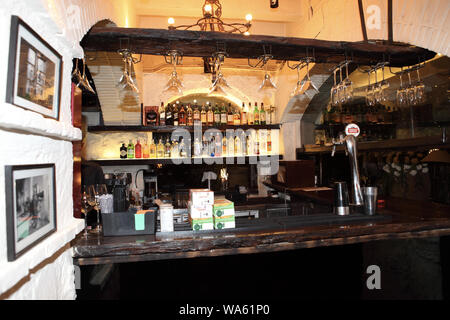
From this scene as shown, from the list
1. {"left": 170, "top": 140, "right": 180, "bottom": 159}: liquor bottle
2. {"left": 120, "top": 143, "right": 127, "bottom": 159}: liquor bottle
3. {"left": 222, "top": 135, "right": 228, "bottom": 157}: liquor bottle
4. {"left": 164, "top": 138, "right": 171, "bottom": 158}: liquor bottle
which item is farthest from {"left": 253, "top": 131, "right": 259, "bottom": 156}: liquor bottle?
{"left": 120, "top": 143, "right": 127, "bottom": 159}: liquor bottle

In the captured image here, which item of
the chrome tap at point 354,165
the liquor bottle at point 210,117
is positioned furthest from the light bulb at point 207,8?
the liquor bottle at point 210,117

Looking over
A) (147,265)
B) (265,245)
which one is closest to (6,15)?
(147,265)

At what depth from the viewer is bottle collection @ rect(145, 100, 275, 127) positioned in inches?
173

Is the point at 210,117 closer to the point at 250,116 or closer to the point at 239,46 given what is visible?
the point at 250,116

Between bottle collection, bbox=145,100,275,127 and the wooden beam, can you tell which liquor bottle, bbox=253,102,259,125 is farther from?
the wooden beam

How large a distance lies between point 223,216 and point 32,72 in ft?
4.03

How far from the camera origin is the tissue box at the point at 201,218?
178cm

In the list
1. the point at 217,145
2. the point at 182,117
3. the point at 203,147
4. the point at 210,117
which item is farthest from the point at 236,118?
the point at 182,117

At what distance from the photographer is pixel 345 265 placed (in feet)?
6.68

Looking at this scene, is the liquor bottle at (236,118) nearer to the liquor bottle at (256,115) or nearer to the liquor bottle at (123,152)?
the liquor bottle at (256,115)

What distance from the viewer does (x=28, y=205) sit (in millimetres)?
1036

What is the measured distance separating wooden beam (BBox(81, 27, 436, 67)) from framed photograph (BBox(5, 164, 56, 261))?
1224 millimetres
